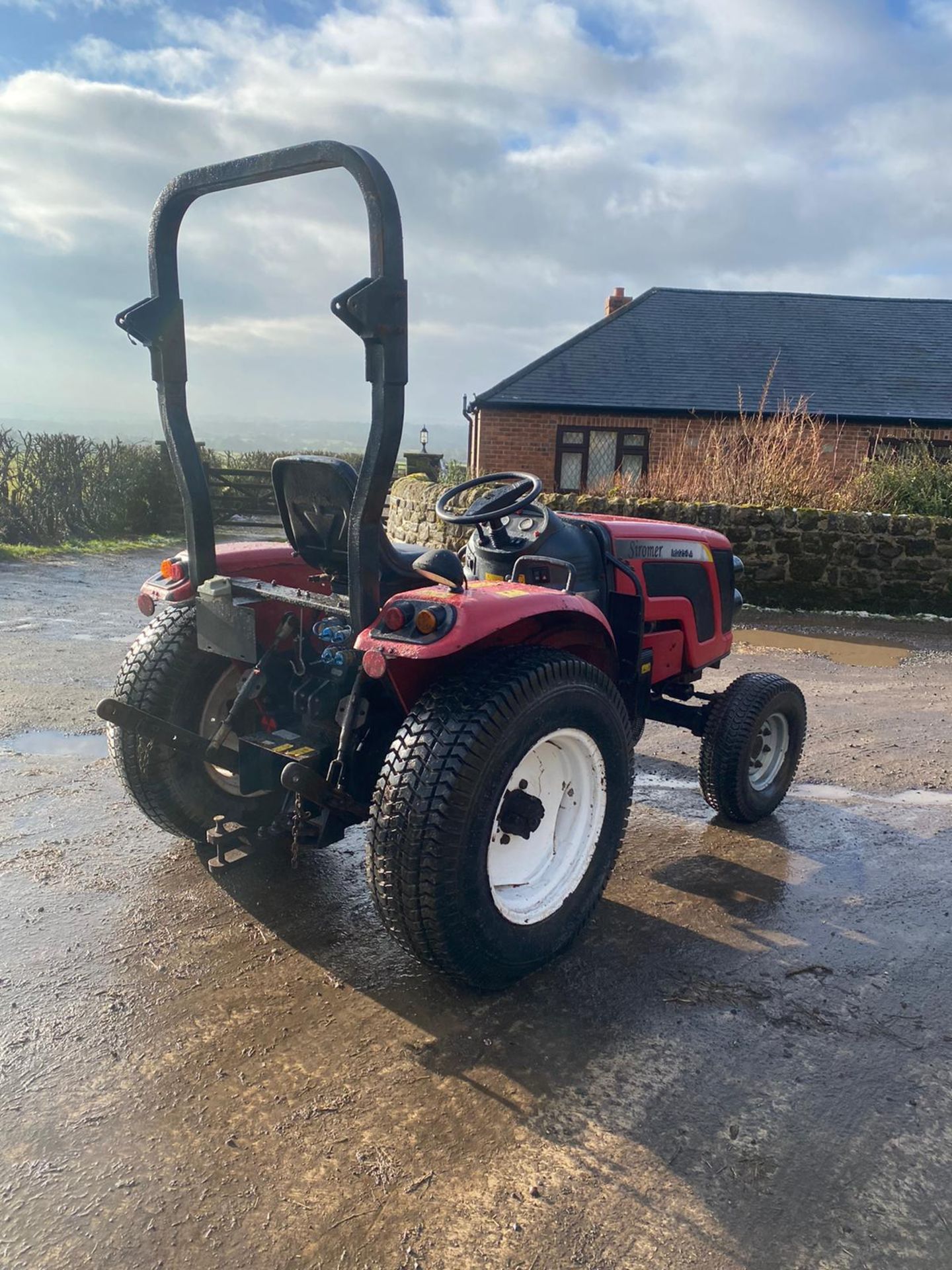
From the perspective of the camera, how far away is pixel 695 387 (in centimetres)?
1825

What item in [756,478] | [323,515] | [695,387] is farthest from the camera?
[695,387]

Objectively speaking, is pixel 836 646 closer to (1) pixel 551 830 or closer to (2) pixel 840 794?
(2) pixel 840 794

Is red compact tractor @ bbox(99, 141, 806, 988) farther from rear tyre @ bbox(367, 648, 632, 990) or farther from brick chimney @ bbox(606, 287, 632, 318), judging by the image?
brick chimney @ bbox(606, 287, 632, 318)

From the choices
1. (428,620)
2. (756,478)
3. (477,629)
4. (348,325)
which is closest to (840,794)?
(477,629)

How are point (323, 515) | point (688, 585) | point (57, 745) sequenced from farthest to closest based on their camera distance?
point (57, 745), point (688, 585), point (323, 515)

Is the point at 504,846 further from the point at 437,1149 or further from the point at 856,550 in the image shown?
the point at 856,550

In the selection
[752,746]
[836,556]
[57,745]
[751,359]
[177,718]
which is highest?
[751,359]

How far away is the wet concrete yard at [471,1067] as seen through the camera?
73.7 inches

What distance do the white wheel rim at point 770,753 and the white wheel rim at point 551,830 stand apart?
56.9 inches

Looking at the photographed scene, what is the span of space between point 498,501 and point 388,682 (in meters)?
1.27

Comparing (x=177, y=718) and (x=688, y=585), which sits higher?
(x=688, y=585)

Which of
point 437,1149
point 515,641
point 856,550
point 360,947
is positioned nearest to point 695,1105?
point 437,1149

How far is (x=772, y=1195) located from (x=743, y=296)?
73.4 ft

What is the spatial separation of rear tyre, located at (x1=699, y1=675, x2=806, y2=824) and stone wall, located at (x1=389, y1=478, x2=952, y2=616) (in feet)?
19.5
